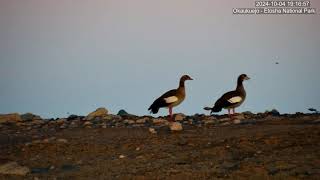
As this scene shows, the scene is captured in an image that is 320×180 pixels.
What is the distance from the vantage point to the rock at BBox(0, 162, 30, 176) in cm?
1149

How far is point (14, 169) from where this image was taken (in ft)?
38.1

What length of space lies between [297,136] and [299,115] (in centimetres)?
661

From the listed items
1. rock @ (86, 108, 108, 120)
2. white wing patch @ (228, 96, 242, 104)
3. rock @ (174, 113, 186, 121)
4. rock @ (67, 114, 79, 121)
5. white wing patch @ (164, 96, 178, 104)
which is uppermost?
white wing patch @ (164, 96, 178, 104)

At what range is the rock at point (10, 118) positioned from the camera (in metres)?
22.6

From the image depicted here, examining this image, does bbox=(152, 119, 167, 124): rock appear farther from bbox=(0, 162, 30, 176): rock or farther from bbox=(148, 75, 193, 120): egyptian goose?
bbox=(0, 162, 30, 176): rock

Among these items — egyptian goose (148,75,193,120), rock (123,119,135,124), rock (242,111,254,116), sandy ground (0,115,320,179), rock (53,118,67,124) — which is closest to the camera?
sandy ground (0,115,320,179)

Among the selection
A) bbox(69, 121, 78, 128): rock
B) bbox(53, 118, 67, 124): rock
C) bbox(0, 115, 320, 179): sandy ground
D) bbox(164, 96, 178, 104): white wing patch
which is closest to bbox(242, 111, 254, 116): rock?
bbox(164, 96, 178, 104): white wing patch

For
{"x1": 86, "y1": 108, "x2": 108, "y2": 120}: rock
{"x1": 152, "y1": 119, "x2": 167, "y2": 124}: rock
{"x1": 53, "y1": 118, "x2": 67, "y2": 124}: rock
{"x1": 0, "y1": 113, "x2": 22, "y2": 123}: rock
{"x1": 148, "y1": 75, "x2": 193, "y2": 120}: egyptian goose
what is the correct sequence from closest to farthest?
{"x1": 152, "y1": 119, "x2": 167, "y2": 124}: rock
{"x1": 53, "y1": 118, "x2": 67, "y2": 124}: rock
{"x1": 148, "y1": 75, "x2": 193, "y2": 120}: egyptian goose
{"x1": 86, "y1": 108, "x2": 108, "y2": 120}: rock
{"x1": 0, "y1": 113, "x2": 22, "y2": 123}: rock

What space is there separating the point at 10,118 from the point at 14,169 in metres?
11.5

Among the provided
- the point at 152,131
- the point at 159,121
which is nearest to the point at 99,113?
the point at 159,121

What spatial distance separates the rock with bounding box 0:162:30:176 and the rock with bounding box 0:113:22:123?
10.9 m

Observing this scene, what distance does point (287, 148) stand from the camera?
12.1m

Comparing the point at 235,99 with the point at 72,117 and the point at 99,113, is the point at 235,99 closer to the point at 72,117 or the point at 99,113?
the point at 99,113

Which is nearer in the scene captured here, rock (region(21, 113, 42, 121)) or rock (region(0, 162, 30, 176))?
rock (region(0, 162, 30, 176))
